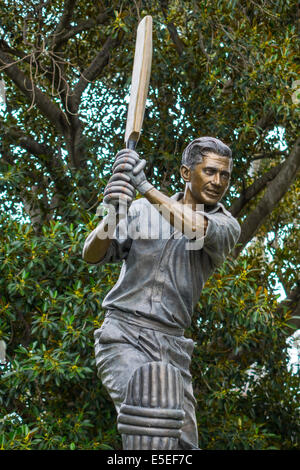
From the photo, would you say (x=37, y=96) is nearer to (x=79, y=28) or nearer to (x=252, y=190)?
(x=79, y=28)

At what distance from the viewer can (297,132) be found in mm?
9102

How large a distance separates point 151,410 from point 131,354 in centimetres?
36

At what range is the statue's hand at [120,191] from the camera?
161 inches

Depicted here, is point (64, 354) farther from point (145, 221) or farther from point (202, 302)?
point (145, 221)

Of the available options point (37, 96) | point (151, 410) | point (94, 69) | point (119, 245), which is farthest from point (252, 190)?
point (151, 410)

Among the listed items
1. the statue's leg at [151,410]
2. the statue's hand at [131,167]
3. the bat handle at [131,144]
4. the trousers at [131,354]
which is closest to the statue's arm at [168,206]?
the statue's hand at [131,167]

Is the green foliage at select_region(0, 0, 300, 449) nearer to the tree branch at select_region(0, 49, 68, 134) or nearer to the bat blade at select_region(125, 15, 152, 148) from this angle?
the tree branch at select_region(0, 49, 68, 134)

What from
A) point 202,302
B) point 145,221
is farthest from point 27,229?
point 145,221

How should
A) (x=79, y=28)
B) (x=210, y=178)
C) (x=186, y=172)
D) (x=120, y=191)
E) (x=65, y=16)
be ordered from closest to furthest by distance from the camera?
1. (x=120, y=191)
2. (x=210, y=178)
3. (x=186, y=172)
4. (x=65, y=16)
5. (x=79, y=28)

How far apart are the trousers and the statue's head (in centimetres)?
74

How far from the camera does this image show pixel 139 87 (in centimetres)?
439

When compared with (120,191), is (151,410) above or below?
below

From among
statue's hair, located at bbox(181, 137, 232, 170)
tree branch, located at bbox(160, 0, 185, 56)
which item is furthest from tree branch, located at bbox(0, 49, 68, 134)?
statue's hair, located at bbox(181, 137, 232, 170)

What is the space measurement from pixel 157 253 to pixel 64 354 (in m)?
3.19
